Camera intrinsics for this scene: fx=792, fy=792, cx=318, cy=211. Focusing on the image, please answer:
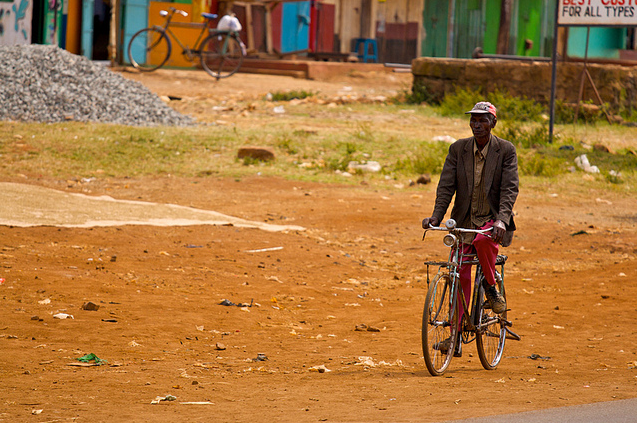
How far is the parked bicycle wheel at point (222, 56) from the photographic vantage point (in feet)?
64.0

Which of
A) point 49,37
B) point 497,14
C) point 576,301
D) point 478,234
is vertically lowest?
point 576,301

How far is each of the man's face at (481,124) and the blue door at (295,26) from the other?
739 inches

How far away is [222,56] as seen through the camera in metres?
19.6

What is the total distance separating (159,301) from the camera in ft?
19.9

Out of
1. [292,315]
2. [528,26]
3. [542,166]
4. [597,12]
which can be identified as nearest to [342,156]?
[542,166]

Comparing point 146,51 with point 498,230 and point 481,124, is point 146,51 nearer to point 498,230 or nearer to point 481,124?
point 481,124

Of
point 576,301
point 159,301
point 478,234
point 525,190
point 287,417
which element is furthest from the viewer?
point 525,190

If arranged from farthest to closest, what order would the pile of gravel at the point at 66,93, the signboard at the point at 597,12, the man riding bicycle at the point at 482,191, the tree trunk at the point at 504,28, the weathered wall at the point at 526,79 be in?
the tree trunk at the point at 504,28, the weathered wall at the point at 526,79, the pile of gravel at the point at 66,93, the signboard at the point at 597,12, the man riding bicycle at the point at 482,191

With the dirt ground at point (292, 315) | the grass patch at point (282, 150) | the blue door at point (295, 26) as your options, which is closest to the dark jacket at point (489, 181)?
the dirt ground at point (292, 315)

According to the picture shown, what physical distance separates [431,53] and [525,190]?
13706 millimetres

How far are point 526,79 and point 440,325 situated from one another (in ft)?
46.5

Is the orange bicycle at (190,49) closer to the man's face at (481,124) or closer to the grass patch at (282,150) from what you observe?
the grass patch at (282,150)

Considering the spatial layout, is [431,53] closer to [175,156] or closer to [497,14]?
[497,14]

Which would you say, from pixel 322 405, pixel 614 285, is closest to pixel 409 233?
pixel 614 285
